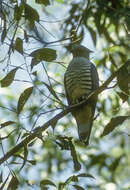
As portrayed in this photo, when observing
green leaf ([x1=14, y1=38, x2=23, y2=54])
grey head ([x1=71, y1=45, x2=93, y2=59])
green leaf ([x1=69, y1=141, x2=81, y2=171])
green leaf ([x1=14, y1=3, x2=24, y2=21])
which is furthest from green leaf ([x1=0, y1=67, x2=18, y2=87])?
grey head ([x1=71, y1=45, x2=93, y2=59])

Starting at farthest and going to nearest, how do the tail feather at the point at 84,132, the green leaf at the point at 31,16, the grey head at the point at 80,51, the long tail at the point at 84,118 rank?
1. the grey head at the point at 80,51
2. the long tail at the point at 84,118
3. the tail feather at the point at 84,132
4. the green leaf at the point at 31,16

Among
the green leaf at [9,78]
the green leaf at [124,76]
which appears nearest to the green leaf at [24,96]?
the green leaf at [9,78]

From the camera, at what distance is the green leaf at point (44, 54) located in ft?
6.98

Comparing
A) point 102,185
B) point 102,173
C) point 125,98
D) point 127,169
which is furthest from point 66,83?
point 127,169

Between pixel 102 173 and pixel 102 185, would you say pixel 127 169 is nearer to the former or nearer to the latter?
pixel 102 173

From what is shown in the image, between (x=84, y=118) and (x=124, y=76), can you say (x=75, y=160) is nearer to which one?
(x=124, y=76)

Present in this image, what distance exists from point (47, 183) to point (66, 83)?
4.71ft

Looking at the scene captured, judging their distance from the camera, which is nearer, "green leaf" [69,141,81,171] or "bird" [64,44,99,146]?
"green leaf" [69,141,81,171]

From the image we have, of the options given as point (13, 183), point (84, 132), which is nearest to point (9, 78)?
point (13, 183)

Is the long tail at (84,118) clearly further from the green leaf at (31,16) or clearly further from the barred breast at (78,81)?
the green leaf at (31,16)

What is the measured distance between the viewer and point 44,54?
215 cm

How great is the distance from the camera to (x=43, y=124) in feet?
7.34

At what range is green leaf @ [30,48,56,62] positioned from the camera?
213 cm

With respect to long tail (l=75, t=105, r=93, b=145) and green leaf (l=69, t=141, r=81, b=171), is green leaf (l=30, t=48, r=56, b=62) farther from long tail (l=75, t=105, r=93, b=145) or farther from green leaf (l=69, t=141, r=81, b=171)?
long tail (l=75, t=105, r=93, b=145)
